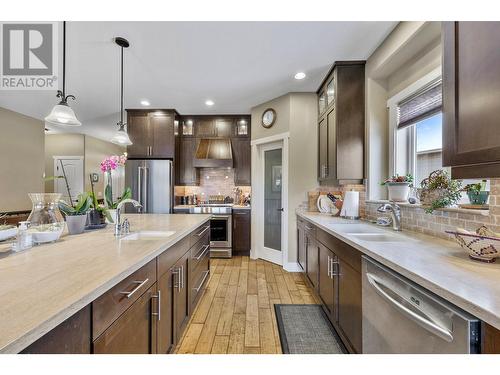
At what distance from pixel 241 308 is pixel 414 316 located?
1.81m

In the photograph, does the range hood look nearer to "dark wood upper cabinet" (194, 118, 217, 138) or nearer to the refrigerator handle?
"dark wood upper cabinet" (194, 118, 217, 138)

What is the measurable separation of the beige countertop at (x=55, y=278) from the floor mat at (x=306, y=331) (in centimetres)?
135

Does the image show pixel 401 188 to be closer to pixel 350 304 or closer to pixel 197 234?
pixel 350 304

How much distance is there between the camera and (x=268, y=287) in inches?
114

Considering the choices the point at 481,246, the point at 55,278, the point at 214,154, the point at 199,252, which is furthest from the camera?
the point at 214,154

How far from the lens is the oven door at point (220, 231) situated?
4.11m

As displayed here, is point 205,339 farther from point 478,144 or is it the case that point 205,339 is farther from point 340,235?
point 478,144

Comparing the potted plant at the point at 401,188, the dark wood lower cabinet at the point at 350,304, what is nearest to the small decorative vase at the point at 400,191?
the potted plant at the point at 401,188

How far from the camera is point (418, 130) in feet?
7.07

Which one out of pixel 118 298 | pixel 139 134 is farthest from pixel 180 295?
pixel 139 134

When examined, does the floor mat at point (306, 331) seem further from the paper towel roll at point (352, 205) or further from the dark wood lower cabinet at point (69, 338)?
the dark wood lower cabinet at point (69, 338)

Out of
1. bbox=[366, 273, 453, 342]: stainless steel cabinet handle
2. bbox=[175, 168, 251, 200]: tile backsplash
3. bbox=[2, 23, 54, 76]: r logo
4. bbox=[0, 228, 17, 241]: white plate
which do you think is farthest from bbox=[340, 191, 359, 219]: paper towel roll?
bbox=[2, 23, 54, 76]: r logo
